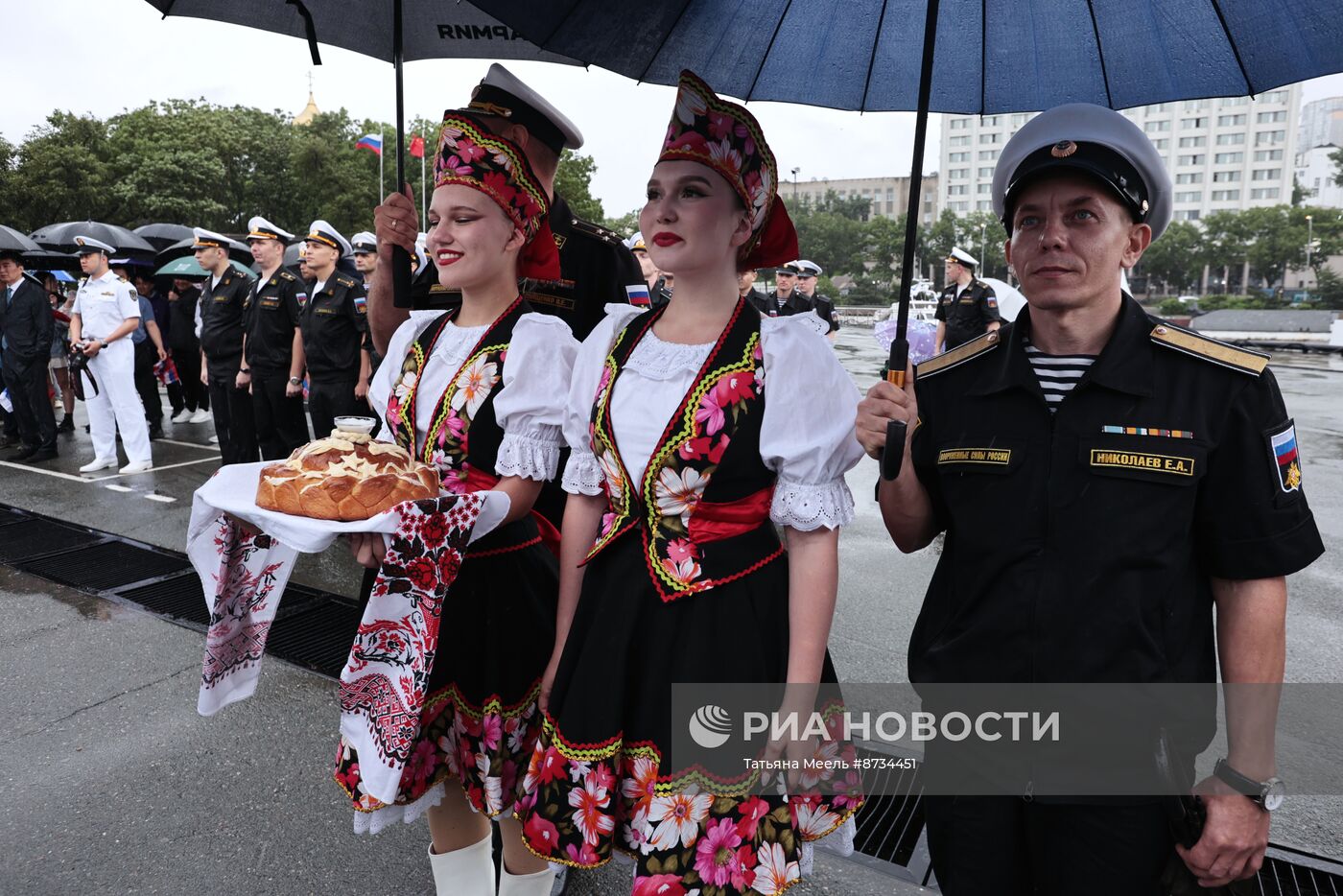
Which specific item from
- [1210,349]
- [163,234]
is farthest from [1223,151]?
[1210,349]

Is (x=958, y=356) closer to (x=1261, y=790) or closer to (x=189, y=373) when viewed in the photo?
(x=1261, y=790)

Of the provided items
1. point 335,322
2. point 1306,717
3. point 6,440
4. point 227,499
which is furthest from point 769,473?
point 6,440

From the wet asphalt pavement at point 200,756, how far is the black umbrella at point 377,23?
2382mm

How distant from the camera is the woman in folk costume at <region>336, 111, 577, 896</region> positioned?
7.02ft

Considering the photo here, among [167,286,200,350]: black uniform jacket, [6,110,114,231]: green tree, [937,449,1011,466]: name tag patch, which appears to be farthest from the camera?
[6,110,114,231]: green tree

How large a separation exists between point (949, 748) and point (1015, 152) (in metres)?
1.22

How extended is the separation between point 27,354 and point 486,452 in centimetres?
968

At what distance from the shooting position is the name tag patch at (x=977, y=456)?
1720mm

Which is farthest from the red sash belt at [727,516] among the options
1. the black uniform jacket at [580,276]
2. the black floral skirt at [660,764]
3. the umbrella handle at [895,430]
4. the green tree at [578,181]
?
the green tree at [578,181]

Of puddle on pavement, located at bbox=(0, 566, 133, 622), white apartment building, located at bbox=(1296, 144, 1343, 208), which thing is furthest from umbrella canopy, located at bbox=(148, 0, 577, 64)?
white apartment building, located at bbox=(1296, 144, 1343, 208)

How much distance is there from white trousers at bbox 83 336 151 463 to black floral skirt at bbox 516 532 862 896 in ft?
28.0

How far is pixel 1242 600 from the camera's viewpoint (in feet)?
5.31

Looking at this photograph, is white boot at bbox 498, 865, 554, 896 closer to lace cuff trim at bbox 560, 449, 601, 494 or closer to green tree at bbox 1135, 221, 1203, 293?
lace cuff trim at bbox 560, 449, 601, 494

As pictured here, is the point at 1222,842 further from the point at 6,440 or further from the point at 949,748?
the point at 6,440
